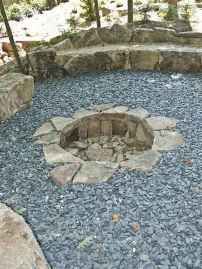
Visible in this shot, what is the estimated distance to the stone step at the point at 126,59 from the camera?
528 centimetres

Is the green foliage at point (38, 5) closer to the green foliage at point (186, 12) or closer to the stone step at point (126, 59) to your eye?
the green foliage at point (186, 12)

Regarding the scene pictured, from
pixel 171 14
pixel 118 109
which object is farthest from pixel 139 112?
pixel 171 14

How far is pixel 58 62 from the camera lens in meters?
5.42

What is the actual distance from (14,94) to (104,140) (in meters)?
1.27

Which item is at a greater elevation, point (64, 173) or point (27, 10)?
point (27, 10)

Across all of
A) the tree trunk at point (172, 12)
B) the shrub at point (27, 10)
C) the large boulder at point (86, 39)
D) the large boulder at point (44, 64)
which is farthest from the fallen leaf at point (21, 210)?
the shrub at point (27, 10)

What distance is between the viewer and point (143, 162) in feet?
10.5

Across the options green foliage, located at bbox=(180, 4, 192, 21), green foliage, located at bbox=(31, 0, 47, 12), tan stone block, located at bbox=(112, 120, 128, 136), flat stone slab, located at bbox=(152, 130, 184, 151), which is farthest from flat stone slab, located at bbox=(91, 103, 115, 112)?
green foliage, located at bbox=(31, 0, 47, 12)

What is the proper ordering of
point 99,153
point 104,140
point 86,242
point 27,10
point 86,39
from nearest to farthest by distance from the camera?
point 86,242
point 99,153
point 104,140
point 86,39
point 27,10

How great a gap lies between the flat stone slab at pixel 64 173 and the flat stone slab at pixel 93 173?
53 mm

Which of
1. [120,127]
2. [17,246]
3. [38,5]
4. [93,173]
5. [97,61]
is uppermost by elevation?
[38,5]

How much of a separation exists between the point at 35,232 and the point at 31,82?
2.42m

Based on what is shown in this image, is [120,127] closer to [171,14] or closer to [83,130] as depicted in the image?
[83,130]

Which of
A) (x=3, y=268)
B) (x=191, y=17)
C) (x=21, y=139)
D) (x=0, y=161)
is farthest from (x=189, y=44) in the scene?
(x=3, y=268)
